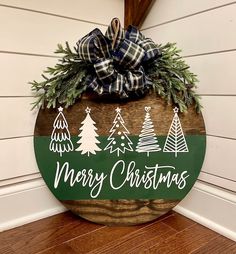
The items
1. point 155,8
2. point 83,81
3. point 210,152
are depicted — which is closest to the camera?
point 83,81

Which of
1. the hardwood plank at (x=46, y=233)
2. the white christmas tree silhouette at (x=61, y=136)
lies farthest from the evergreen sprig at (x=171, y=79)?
the hardwood plank at (x=46, y=233)

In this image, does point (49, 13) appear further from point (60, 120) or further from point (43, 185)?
point (43, 185)

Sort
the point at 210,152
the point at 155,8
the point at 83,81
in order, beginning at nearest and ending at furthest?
the point at 83,81 → the point at 210,152 → the point at 155,8

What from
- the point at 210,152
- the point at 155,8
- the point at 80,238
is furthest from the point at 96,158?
the point at 155,8

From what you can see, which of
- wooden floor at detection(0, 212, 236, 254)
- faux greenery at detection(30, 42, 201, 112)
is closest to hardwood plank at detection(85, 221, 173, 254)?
wooden floor at detection(0, 212, 236, 254)

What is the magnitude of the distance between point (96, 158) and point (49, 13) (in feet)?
2.01

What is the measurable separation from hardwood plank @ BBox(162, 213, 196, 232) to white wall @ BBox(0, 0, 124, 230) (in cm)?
50

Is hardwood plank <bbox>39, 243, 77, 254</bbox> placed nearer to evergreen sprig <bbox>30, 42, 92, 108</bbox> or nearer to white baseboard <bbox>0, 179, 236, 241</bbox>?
white baseboard <bbox>0, 179, 236, 241</bbox>

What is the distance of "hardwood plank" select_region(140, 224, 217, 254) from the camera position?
0.92 meters

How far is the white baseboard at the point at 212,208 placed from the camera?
102cm

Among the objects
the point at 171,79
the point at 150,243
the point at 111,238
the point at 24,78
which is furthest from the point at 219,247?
the point at 24,78

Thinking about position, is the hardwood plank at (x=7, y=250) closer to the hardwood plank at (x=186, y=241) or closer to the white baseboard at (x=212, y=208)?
the hardwood plank at (x=186, y=241)

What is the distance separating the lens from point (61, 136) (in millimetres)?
1019

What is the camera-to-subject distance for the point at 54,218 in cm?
114
